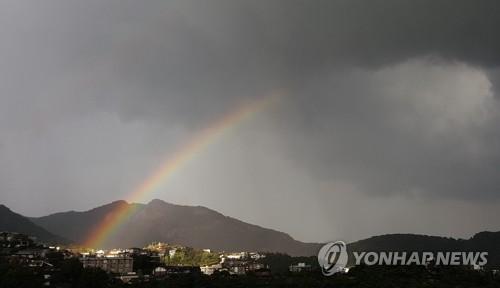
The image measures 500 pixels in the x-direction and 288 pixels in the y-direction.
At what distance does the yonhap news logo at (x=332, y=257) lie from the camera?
121 feet

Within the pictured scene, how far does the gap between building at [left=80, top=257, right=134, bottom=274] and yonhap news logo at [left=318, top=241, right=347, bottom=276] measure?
30.6 meters

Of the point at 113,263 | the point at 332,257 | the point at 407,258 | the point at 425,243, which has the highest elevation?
the point at 425,243

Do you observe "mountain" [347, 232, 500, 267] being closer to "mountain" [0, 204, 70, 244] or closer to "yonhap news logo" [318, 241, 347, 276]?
"yonhap news logo" [318, 241, 347, 276]

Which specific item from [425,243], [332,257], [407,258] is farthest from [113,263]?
[425,243]

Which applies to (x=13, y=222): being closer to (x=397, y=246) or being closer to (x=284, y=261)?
(x=284, y=261)

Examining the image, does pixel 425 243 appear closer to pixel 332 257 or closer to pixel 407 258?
pixel 332 257

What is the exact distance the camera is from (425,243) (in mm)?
123438

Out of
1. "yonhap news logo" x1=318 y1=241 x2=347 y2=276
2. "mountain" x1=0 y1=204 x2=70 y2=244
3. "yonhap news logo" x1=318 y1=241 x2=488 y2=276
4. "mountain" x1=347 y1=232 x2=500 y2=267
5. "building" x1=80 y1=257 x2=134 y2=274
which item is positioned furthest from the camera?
"mountain" x1=0 y1=204 x2=70 y2=244

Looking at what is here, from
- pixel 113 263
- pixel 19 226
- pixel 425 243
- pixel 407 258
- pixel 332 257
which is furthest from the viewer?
pixel 19 226

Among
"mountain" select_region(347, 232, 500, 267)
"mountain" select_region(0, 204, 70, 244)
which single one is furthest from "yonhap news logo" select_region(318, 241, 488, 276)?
"mountain" select_region(0, 204, 70, 244)

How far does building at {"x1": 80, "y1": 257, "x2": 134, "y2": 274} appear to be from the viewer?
2630 inches

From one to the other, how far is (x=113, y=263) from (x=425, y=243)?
283ft

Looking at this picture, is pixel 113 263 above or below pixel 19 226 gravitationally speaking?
below

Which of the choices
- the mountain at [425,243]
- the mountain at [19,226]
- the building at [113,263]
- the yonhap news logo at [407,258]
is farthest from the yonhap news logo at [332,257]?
the mountain at [19,226]
